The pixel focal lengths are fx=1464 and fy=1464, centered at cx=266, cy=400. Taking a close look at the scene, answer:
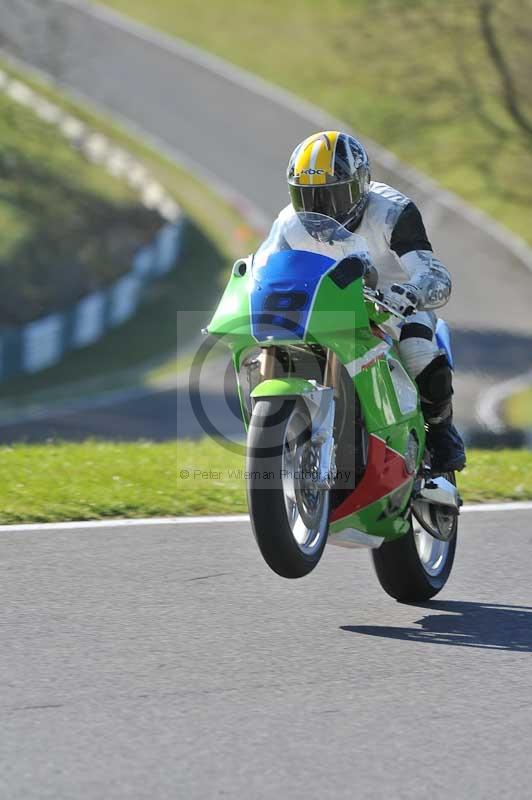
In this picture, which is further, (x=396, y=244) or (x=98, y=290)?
(x=98, y=290)

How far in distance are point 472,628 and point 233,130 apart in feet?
118

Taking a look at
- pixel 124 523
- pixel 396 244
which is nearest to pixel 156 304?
pixel 124 523

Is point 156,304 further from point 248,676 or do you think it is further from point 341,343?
point 248,676

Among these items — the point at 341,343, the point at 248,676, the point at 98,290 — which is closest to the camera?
the point at 248,676

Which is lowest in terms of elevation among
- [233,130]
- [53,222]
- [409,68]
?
[53,222]

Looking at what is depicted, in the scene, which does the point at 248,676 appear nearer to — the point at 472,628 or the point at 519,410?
the point at 472,628

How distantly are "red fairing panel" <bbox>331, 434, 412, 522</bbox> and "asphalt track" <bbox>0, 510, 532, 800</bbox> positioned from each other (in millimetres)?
461

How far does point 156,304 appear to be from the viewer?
106 ft

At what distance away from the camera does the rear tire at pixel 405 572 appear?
20.3 ft

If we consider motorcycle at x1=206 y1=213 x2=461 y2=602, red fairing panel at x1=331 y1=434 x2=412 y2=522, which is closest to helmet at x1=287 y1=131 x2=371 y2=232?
motorcycle at x1=206 y1=213 x2=461 y2=602

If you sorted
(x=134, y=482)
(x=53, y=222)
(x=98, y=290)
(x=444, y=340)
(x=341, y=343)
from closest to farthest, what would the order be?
(x=341, y=343), (x=444, y=340), (x=134, y=482), (x=98, y=290), (x=53, y=222)

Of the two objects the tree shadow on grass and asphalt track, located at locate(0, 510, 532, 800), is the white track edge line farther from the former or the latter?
the tree shadow on grass

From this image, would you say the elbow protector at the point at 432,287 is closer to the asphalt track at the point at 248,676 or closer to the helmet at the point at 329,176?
the helmet at the point at 329,176

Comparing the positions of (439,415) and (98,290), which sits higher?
(98,290)
